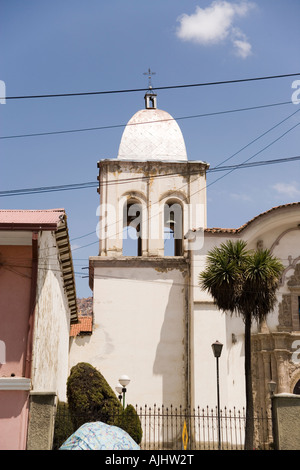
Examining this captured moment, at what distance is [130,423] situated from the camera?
19.7m

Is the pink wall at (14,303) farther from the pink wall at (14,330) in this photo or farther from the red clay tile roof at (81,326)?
the red clay tile roof at (81,326)

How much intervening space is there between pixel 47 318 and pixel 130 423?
3836mm

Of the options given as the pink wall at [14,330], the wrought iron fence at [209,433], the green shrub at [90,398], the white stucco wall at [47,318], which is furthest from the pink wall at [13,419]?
the wrought iron fence at [209,433]

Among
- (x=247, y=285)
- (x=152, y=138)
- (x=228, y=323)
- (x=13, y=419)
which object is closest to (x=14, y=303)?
(x=13, y=419)

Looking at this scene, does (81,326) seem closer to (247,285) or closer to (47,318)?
(247,285)

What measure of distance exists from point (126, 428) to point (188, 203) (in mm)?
15775

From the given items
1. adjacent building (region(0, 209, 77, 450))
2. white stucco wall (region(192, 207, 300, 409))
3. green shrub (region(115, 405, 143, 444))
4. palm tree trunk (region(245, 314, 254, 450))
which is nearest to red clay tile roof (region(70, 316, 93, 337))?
white stucco wall (region(192, 207, 300, 409))

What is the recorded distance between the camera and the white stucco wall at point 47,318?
58.0 feet

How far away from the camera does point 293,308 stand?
30.6 metres

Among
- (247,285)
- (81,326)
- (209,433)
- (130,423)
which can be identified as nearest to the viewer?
(130,423)

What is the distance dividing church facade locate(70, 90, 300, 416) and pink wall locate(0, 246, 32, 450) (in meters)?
13.0
